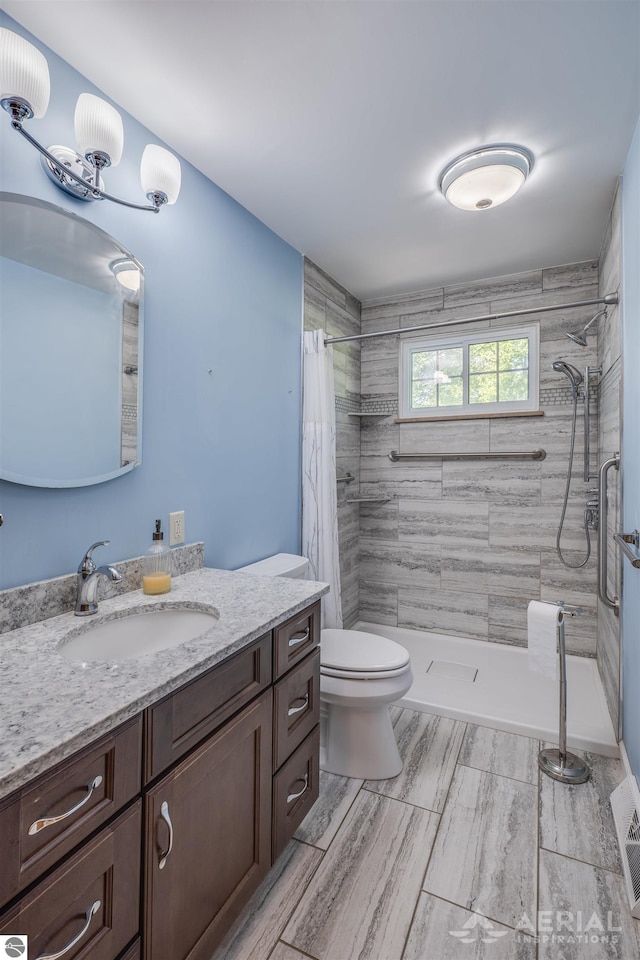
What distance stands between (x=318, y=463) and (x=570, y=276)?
6.20ft

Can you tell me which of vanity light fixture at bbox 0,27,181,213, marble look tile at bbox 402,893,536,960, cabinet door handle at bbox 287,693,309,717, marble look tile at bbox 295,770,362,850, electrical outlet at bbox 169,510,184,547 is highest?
vanity light fixture at bbox 0,27,181,213

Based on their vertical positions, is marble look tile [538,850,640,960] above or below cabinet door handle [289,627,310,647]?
below

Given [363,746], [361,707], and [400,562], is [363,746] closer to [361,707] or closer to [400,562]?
[361,707]

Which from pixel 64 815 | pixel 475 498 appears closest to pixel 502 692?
pixel 475 498

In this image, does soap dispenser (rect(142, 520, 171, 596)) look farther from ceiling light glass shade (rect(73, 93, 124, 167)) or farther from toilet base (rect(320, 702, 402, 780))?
ceiling light glass shade (rect(73, 93, 124, 167))

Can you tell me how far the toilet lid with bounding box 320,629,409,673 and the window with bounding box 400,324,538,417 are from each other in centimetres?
168

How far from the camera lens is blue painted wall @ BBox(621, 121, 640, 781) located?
1610 millimetres

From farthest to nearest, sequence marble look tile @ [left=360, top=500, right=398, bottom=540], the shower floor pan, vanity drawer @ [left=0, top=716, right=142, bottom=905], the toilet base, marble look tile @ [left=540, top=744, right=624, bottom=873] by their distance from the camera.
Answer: marble look tile @ [left=360, top=500, right=398, bottom=540] < the shower floor pan < the toilet base < marble look tile @ [left=540, top=744, right=624, bottom=873] < vanity drawer @ [left=0, top=716, right=142, bottom=905]

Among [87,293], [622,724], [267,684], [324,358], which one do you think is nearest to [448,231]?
[324,358]

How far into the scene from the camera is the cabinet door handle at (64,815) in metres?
0.67

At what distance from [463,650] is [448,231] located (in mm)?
2410

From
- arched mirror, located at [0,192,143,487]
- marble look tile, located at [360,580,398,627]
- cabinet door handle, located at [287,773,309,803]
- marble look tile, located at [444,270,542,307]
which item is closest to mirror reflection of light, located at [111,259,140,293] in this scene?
arched mirror, located at [0,192,143,487]

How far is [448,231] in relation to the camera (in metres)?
2.31

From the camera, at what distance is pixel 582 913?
4.12 feet
